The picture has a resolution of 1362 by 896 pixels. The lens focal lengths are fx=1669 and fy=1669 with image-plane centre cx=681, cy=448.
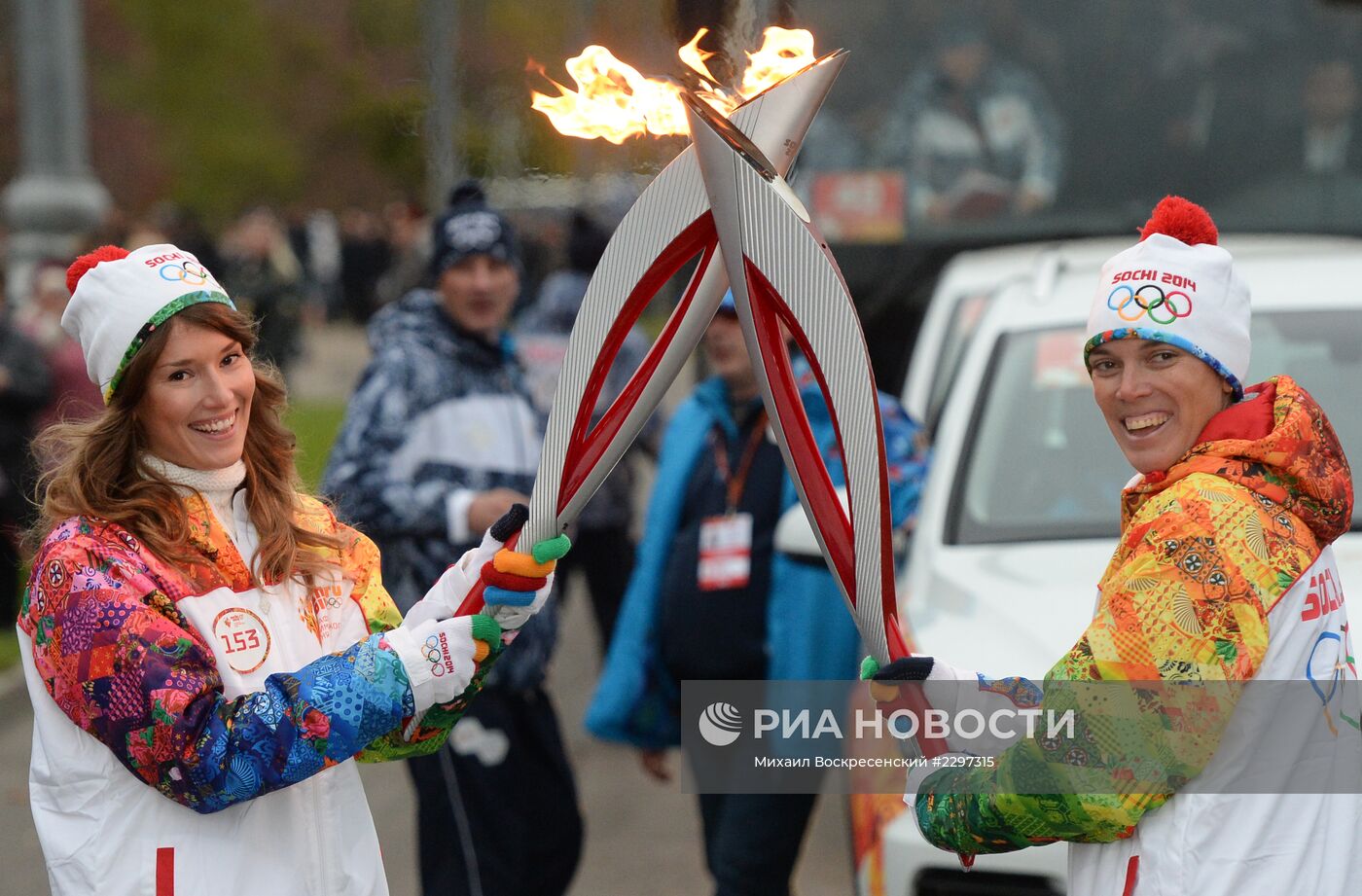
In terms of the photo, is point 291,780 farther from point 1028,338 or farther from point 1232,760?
point 1028,338

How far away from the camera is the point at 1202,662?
2.08 metres

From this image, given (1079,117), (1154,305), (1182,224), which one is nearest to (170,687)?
(1154,305)

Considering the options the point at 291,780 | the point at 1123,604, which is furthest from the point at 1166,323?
the point at 291,780

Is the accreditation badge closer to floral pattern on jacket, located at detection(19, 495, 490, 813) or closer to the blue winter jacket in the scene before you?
the blue winter jacket

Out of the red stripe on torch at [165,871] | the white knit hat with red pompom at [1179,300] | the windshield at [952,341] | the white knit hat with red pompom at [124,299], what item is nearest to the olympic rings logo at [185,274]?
the white knit hat with red pompom at [124,299]

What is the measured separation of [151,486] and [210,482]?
93 mm

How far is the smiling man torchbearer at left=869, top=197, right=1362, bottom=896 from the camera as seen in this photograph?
6.88 feet

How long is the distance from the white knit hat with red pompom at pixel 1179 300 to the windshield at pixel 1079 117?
5.10 m

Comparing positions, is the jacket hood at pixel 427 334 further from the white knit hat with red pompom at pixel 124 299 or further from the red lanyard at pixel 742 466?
the white knit hat with red pompom at pixel 124 299

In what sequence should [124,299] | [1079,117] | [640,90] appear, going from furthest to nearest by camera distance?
[1079,117], [640,90], [124,299]

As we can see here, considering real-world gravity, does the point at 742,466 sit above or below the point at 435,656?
above

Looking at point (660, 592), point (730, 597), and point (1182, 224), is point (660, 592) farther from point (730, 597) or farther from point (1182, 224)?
point (1182, 224)

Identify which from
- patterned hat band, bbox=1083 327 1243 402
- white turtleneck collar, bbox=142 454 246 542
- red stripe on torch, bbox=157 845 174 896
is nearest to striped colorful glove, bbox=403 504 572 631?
white turtleneck collar, bbox=142 454 246 542

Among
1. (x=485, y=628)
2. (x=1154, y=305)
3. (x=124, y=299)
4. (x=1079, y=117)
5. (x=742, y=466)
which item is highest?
(x=1079, y=117)
